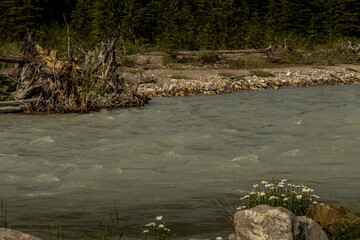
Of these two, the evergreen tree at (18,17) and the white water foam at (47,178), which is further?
the evergreen tree at (18,17)

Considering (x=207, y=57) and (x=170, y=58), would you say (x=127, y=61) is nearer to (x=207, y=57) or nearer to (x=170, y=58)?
(x=170, y=58)

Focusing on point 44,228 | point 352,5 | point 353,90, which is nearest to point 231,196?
point 44,228

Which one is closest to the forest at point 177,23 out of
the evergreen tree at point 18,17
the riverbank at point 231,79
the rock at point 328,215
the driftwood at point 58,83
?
the evergreen tree at point 18,17

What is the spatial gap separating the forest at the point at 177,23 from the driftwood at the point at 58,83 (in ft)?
34.2

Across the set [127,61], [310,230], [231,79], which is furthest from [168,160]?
[127,61]

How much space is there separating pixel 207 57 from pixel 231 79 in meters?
4.61

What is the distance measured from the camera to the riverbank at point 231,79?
64.7 feet

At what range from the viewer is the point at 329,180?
24.6ft

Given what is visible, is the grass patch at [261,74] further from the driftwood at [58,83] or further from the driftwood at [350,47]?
the driftwood at [350,47]

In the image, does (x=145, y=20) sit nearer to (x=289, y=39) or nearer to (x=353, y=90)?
(x=289, y=39)

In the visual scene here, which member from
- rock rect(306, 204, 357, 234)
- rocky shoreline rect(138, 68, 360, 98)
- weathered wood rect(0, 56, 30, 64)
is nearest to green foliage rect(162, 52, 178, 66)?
rocky shoreline rect(138, 68, 360, 98)

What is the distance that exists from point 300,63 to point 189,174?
21.0 m

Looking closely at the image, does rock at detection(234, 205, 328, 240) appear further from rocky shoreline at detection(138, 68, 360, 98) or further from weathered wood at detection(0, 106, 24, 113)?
rocky shoreline at detection(138, 68, 360, 98)

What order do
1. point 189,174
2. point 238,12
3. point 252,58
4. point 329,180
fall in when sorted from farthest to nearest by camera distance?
1. point 238,12
2. point 252,58
3. point 189,174
4. point 329,180
